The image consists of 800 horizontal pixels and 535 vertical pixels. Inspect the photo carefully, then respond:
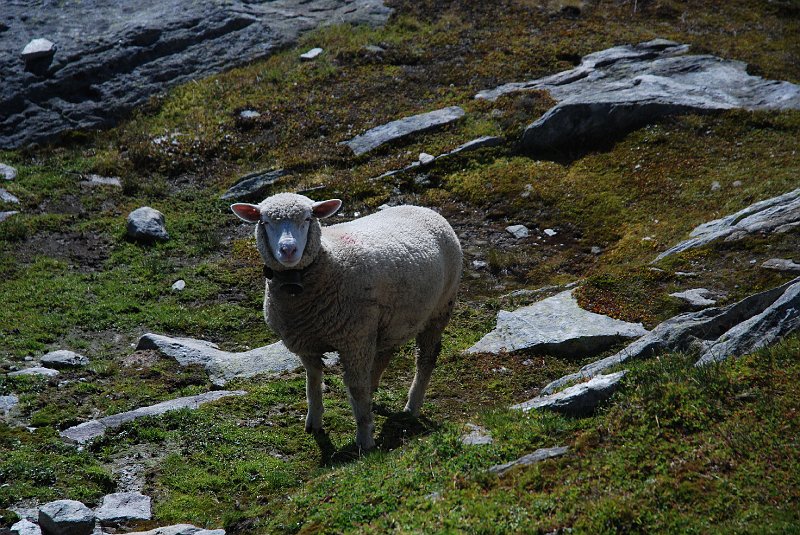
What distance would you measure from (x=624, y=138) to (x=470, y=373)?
1191 centimetres

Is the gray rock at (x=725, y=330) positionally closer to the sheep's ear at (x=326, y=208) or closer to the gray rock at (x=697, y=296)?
the gray rock at (x=697, y=296)

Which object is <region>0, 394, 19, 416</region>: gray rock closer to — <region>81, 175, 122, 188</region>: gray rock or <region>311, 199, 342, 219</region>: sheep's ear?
<region>311, 199, 342, 219</region>: sheep's ear

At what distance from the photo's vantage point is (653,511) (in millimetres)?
6508

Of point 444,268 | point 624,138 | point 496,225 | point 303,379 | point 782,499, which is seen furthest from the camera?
point 624,138

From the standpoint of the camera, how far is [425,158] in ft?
74.0

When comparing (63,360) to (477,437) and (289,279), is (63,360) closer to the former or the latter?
(289,279)

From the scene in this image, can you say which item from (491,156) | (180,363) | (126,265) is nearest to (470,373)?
(180,363)

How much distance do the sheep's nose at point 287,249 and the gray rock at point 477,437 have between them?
295 cm

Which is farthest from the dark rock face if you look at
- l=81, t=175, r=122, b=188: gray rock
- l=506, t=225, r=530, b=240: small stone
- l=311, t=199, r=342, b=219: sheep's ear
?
l=311, t=199, r=342, b=219: sheep's ear

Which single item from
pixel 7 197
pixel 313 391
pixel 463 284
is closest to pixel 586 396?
pixel 313 391

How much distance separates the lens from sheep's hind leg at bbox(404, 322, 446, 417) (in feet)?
38.7

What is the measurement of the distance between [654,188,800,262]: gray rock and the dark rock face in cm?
1901

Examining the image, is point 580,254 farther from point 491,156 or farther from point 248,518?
point 248,518

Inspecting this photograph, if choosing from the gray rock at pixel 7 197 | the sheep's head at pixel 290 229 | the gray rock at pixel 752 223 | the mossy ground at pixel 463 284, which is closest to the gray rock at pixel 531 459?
the mossy ground at pixel 463 284
